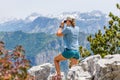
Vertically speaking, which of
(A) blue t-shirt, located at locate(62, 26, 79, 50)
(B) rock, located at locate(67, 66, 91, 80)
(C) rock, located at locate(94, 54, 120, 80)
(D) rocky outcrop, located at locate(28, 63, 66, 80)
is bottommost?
(D) rocky outcrop, located at locate(28, 63, 66, 80)

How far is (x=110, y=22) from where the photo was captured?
40.9 metres

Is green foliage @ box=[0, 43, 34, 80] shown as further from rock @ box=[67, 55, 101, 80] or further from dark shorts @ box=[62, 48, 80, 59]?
dark shorts @ box=[62, 48, 80, 59]

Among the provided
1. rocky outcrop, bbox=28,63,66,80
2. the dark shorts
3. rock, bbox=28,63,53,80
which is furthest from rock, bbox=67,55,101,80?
rock, bbox=28,63,53,80

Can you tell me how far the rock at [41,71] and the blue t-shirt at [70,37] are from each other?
4450 millimetres

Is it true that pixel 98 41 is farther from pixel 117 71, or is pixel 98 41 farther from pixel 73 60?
pixel 117 71

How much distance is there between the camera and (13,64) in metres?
8.22

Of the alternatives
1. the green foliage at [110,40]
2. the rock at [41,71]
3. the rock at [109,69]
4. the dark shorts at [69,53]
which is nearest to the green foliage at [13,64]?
the rock at [109,69]

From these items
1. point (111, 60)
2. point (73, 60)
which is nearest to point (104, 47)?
point (73, 60)

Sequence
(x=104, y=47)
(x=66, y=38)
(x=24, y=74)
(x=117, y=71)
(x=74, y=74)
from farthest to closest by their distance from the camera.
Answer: (x=104, y=47) < (x=66, y=38) < (x=74, y=74) < (x=117, y=71) < (x=24, y=74)

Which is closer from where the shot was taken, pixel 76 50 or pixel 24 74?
pixel 24 74

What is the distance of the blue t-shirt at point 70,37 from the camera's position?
11852mm

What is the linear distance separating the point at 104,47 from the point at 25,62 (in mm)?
30951

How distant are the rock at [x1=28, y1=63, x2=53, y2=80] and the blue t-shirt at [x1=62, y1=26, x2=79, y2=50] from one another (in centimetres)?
445

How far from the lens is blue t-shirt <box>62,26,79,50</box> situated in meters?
11.9
